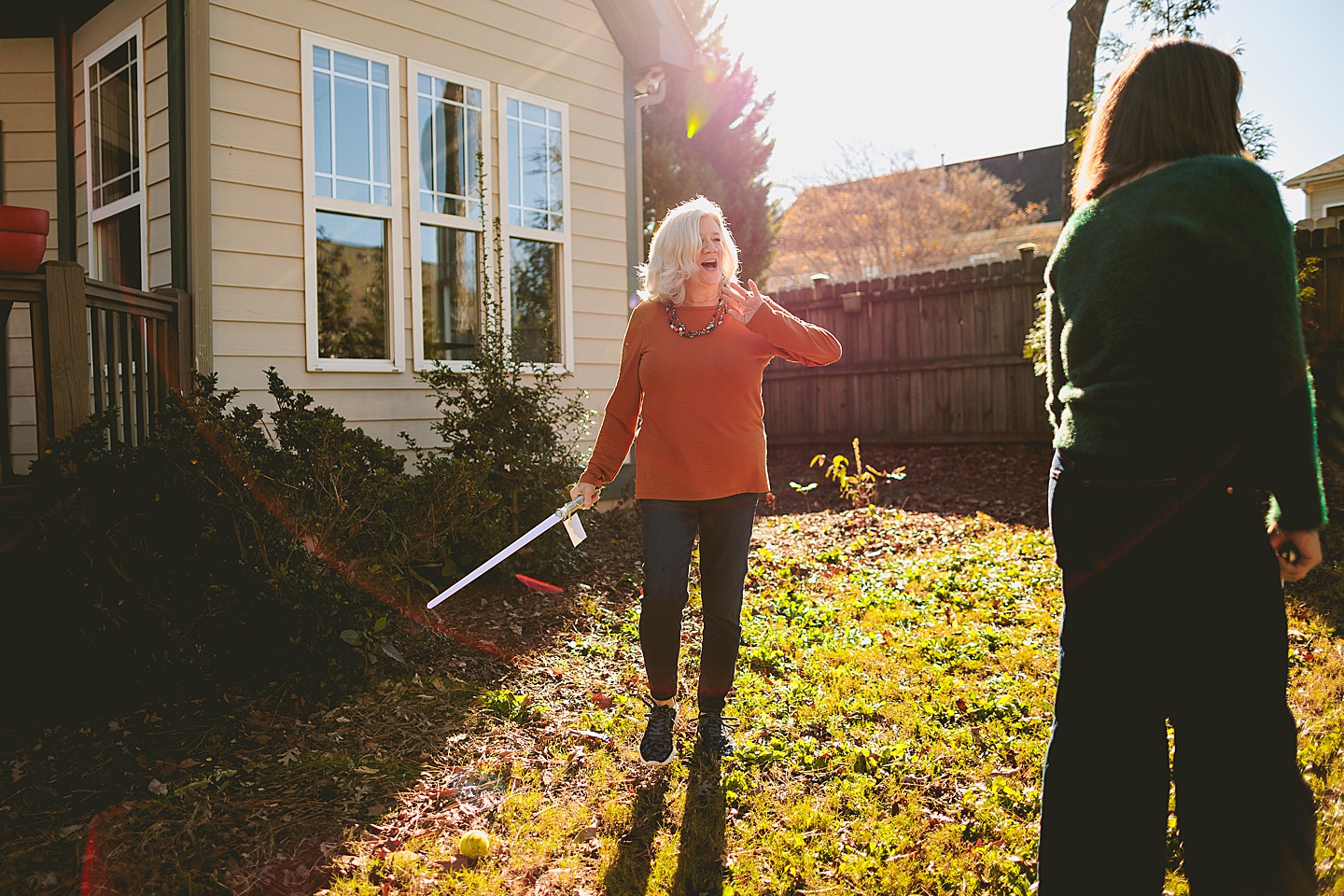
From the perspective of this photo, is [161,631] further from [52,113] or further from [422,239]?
[52,113]

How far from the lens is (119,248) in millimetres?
5914

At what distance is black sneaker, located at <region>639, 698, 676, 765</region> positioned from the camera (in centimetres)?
312

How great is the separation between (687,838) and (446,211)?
482 cm

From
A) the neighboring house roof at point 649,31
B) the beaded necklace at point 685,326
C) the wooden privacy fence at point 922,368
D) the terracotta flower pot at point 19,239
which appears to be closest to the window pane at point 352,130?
the terracotta flower pot at point 19,239

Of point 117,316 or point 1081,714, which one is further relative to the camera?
point 117,316

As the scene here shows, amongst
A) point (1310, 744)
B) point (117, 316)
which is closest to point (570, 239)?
point (117, 316)

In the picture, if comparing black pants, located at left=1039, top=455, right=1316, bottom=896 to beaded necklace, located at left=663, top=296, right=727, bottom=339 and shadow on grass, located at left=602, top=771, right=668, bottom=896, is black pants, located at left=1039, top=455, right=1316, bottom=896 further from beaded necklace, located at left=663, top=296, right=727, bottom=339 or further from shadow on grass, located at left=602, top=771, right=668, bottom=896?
beaded necklace, located at left=663, top=296, right=727, bottom=339

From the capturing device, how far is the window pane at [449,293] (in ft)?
20.2

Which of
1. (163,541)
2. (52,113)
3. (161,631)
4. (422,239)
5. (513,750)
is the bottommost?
(513,750)

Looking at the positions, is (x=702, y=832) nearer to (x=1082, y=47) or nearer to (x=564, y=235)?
(x=564, y=235)

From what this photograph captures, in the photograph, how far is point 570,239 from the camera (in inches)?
276

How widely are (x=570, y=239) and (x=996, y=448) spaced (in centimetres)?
523

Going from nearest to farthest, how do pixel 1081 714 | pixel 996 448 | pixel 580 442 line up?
pixel 1081 714
pixel 580 442
pixel 996 448

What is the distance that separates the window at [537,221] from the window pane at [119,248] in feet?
7.68
